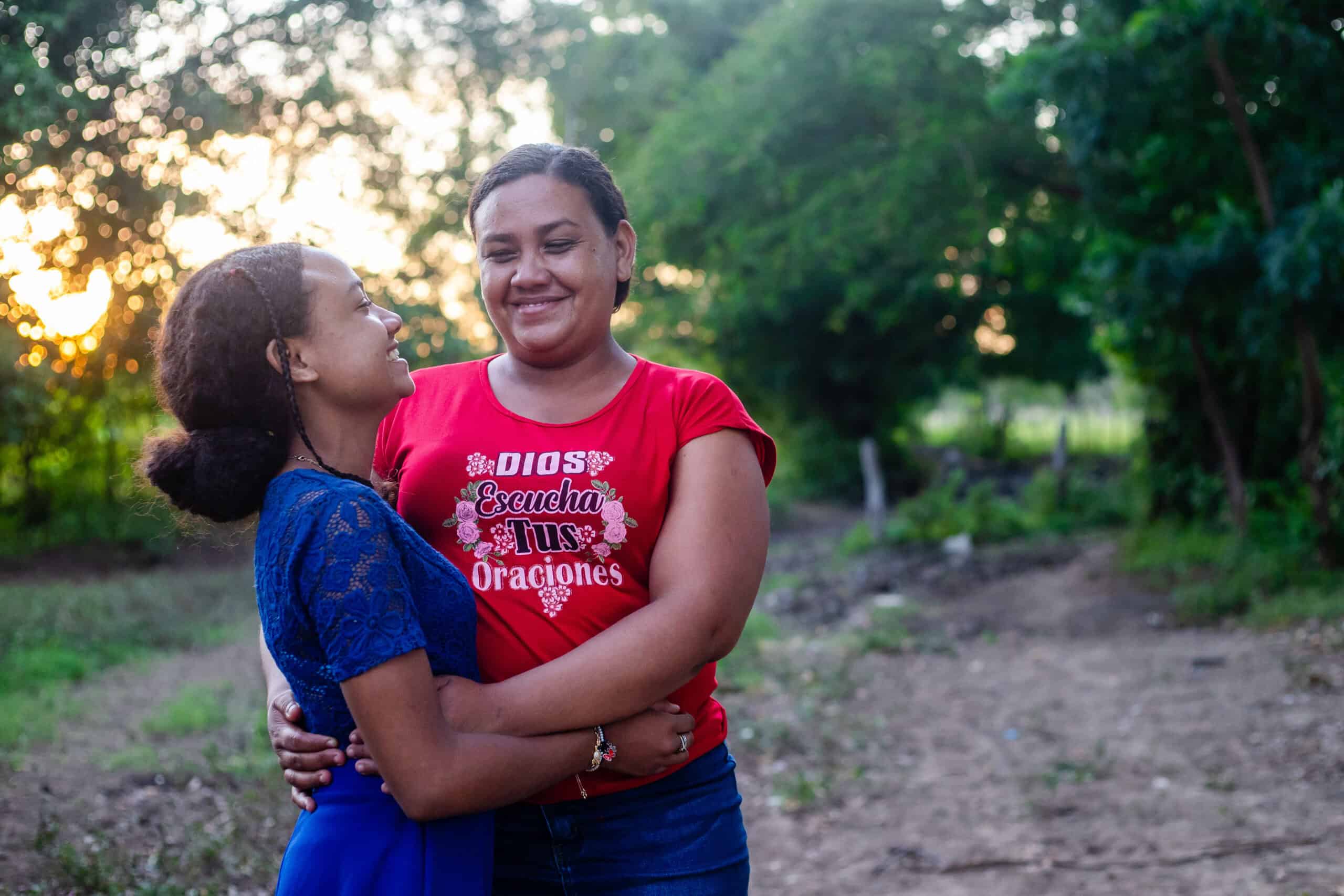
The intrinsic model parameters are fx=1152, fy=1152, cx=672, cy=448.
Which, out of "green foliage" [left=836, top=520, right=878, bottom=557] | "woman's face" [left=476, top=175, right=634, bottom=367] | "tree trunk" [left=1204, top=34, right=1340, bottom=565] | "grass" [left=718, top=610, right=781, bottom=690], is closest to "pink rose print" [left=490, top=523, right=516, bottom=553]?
"woman's face" [left=476, top=175, right=634, bottom=367]

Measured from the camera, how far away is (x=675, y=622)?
1.94 m

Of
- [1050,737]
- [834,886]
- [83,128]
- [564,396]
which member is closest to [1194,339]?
[1050,737]

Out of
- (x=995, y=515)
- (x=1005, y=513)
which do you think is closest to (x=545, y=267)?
(x=995, y=515)

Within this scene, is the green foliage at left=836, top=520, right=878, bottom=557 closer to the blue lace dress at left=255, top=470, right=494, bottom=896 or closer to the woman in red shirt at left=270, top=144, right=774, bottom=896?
the woman in red shirt at left=270, top=144, right=774, bottom=896

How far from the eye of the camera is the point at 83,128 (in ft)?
26.8

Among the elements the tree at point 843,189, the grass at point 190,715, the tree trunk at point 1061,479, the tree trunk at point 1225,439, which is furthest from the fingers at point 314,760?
the tree trunk at point 1061,479

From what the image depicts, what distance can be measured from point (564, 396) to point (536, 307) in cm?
18

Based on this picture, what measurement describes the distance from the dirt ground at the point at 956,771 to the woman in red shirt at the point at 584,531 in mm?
2757

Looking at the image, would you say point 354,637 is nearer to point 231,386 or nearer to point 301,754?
point 301,754

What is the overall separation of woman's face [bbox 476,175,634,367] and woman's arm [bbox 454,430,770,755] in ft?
1.11

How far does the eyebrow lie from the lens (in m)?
2.18

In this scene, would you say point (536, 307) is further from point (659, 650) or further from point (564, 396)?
point (659, 650)

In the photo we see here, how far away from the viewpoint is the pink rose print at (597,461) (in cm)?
209

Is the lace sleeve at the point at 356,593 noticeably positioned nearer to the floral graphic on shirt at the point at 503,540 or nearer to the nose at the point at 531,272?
the floral graphic on shirt at the point at 503,540
